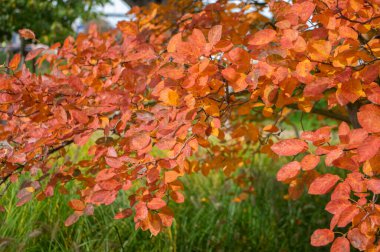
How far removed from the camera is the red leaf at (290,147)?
4.20ft

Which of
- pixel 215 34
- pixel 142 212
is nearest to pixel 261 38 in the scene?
pixel 215 34

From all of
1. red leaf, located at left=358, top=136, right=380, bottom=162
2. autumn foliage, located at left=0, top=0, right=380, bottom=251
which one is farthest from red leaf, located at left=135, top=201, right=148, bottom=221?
red leaf, located at left=358, top=136, right=380, bottom=162

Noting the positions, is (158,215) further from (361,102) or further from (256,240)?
(256,240)

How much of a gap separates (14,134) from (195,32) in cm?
100

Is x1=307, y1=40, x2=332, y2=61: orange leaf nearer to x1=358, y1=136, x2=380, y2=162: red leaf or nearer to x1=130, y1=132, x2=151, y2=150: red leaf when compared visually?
x1=358, y1=136, x2=380, y2=162: red leaf

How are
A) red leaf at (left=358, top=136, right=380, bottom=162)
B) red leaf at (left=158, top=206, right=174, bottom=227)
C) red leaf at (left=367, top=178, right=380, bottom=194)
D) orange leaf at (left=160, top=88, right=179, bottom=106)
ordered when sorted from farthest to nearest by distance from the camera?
1. red leaf at (left=158, top=206, right=174, bottom=227)
2. orange leaf at (left=160, top=88, right=179, bottom=106)
3. red leaf at (left=367, top=178, right=380, bottom=194)
4. red leaf at (left=358, top=136, right=380, bottom=162)

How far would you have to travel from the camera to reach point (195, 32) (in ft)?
4.29

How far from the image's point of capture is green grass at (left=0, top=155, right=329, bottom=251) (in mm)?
2291

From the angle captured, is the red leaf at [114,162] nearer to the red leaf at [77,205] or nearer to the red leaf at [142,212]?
the red leaf at [142,212]

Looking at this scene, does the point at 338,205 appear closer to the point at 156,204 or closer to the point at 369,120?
the point at 369,120

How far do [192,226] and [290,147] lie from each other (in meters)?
1.78

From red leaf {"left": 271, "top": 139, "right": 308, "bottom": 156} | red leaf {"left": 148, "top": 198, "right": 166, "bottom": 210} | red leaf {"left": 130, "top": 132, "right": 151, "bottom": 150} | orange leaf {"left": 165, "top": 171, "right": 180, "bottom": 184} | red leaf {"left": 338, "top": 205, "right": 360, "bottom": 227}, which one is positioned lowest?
red leaf {"left": 338, "top": 205, "right": 360, "bottom": 227}

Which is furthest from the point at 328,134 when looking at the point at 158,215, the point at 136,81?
the point at 136,81

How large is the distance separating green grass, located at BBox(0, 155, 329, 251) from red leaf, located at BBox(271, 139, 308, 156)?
1044 mm
